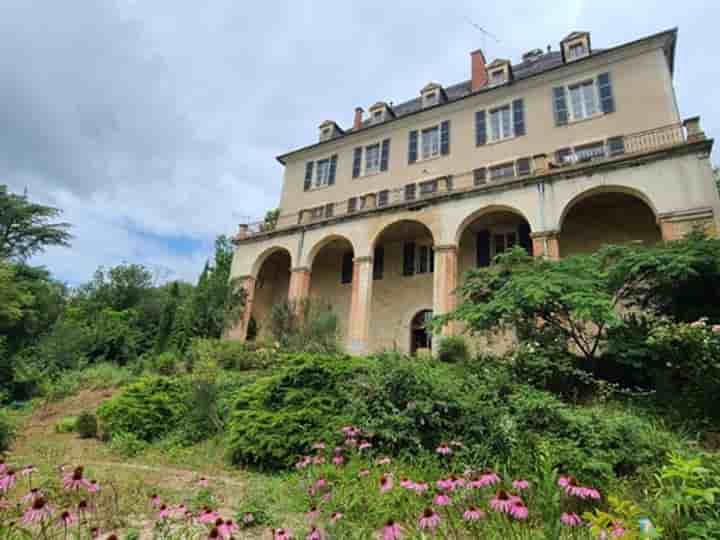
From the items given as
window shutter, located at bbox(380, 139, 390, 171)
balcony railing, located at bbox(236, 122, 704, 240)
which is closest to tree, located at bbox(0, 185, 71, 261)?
balcony railing, located at bbox(236, 122, 704, 240)

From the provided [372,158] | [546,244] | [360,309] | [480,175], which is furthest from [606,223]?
[372,158]

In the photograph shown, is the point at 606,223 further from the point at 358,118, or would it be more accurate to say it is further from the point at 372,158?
the point at 358,118

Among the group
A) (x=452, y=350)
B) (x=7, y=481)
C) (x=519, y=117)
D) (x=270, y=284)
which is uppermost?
(x=519, y=117)

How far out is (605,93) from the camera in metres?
15.5

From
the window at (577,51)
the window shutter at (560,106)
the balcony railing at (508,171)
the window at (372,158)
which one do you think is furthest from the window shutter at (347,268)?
the window at (577,51)

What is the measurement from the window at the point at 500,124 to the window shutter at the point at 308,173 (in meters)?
10.5

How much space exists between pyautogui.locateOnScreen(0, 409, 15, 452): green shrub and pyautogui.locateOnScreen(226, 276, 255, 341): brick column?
11.5 meters

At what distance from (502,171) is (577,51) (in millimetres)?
6329

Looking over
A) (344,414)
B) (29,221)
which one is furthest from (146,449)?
(29,221)

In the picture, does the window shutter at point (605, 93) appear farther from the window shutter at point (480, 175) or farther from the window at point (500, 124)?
the window shutter at point (480, 175)

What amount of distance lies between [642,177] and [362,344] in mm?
11181

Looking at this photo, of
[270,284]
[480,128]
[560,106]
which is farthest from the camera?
[270,284]

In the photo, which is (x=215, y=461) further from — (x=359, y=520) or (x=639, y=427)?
(x=639, y=427)

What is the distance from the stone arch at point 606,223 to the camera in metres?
14.0
